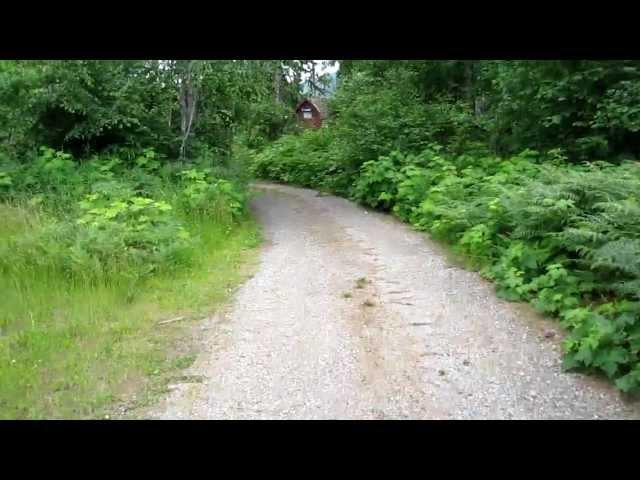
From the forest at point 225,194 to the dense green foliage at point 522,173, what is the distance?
0.10 feet

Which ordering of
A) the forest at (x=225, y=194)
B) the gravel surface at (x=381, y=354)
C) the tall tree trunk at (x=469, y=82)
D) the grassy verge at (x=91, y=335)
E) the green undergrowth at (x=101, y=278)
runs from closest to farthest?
the gravel surface at (x=381, y=354) → the grassy verge at (x=91, y=335) → the green undergrowth at (x=101, y=278) → the forest at (x=225, y=194) → the tall tree trunk at (x=469, y=82)

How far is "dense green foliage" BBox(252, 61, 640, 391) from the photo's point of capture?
4793mm

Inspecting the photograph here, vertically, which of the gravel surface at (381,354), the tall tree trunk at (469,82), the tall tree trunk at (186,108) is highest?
the tall tree trunk at (469,82)

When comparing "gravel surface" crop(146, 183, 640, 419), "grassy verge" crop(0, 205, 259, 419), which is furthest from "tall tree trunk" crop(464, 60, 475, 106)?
"grassy verge" crop(0, 205, 259, 419)

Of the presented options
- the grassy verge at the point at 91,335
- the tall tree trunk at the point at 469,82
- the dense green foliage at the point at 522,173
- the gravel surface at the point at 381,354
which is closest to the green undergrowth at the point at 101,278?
the grassy verge at the point at 91,335

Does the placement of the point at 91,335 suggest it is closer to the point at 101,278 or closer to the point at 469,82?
the point at 101,278

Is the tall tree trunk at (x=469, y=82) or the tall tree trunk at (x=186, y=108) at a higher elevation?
the tall tree trunk at (x=469, y=82)

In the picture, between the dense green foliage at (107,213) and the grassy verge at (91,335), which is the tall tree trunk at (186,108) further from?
the grassy verge at (91,335)

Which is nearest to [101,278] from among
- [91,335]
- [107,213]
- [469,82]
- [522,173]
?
[91,335]

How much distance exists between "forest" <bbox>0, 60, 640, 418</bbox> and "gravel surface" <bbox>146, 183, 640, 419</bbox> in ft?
1.05

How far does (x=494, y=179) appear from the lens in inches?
344

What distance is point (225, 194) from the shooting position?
10.9 meters

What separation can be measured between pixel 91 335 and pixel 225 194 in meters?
5.96

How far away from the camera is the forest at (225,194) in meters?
4.73
